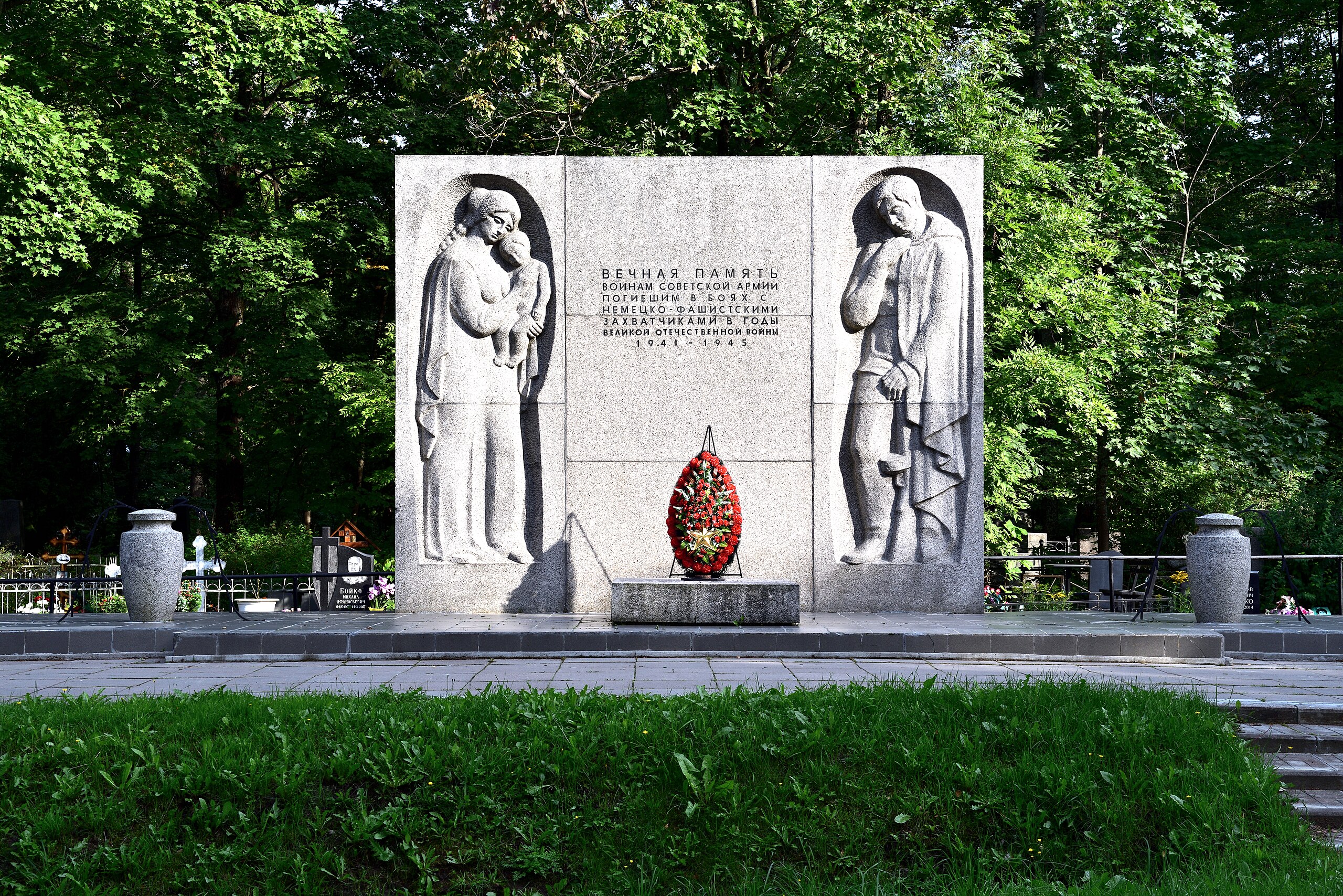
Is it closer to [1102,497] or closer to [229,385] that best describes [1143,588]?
[1102,497]

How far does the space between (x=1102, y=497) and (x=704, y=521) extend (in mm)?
13291

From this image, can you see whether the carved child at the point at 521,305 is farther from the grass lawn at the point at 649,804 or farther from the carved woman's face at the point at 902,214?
the grass lawn at the point at 649,804

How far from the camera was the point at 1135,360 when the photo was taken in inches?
768

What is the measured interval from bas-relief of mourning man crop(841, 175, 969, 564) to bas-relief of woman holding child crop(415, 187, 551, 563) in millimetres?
3839

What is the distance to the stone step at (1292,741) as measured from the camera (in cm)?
677

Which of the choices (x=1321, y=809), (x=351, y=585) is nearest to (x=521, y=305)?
(x=351, y=585)

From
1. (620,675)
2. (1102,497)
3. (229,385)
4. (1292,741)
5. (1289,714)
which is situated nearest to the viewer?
(1292,741)

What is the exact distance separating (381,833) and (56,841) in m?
1.58

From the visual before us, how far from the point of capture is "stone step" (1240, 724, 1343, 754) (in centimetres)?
677

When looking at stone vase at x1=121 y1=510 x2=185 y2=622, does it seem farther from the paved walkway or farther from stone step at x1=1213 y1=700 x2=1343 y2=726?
stone step at x1=1213 y1=700 x2=1343 y2=726

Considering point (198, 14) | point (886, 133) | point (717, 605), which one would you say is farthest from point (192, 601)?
point (886, 133)

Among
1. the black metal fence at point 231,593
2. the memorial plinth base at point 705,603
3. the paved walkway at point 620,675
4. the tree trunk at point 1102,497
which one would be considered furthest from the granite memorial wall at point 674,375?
the tree trunk at point 1102,497

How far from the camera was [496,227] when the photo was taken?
42.3ft

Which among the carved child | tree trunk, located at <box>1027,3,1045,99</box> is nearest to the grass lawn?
the carved child
